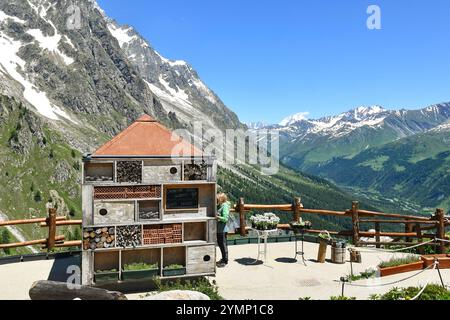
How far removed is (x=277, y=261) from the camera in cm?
1656

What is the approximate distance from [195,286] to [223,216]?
9.96 feet

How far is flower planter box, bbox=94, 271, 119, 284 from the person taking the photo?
12.7 m

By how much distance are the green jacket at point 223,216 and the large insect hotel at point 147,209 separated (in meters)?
1.42

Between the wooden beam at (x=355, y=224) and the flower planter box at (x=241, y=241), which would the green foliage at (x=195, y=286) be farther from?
the wooden beam at (x=355, y=224)

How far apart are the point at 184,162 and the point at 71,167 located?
188 metres

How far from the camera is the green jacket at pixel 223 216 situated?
15328 mm

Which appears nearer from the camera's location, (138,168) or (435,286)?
(435,286)

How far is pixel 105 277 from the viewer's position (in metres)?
12.7

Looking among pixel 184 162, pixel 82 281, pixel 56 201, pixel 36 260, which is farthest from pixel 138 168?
pixel 56 201

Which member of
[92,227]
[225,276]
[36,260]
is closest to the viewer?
[92,227]

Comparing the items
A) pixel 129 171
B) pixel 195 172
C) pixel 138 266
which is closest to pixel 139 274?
pixel 138 266

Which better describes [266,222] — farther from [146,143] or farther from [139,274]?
[146,143]

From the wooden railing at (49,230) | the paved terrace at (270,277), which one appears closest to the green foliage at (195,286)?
the paved terrace at (270,277)
